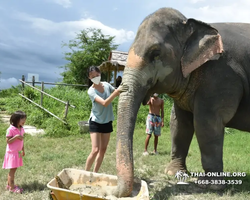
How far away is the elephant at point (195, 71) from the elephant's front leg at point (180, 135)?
0.56 meters

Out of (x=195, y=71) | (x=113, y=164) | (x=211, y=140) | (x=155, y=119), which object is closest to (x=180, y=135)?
(x=211, y=140)

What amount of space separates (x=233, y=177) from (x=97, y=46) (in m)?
20.9

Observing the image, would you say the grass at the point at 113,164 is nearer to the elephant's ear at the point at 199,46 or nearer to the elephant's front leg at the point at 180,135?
the elephant's front leg at the point at 180,135

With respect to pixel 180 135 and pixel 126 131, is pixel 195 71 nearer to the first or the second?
pixel 180 135

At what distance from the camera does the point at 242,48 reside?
12.1ft

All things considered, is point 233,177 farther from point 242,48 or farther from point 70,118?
point 70,118

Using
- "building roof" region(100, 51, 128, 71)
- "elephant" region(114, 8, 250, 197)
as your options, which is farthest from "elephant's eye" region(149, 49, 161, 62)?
"building roof" region(100, 51, 128, 71)

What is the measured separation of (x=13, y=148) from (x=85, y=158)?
203 cm

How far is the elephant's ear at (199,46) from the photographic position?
3.41 m

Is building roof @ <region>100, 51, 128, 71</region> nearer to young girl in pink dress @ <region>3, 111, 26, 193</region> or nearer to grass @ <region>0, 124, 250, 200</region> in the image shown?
grass @ <region>0, 124, 250, 200</region>

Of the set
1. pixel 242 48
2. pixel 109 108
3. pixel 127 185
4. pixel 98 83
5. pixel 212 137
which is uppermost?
pixel 242 48

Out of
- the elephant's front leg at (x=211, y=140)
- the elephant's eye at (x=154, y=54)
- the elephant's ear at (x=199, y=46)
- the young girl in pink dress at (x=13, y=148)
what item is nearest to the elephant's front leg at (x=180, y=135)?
the elephant's front leg at (x=211, y=140)

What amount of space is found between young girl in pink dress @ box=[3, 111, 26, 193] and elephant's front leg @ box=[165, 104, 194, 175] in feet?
8.08

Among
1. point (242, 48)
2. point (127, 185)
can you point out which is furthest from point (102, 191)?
point (242, 48)
